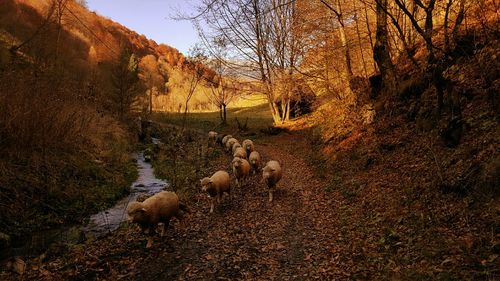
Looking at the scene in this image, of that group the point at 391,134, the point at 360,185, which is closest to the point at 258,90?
the point at 391,134

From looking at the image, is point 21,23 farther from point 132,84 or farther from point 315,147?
point 315,147

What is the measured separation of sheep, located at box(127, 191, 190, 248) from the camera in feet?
27.6

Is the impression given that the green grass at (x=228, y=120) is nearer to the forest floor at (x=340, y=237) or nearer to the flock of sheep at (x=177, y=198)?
the flock of sheep at (x=177, y=198)

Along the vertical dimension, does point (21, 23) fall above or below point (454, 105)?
above

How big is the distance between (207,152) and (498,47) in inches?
645

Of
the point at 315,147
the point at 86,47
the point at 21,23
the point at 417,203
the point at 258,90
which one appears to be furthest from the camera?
the point at 86,47

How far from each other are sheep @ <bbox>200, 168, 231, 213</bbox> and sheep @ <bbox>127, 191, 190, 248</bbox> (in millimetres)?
1685

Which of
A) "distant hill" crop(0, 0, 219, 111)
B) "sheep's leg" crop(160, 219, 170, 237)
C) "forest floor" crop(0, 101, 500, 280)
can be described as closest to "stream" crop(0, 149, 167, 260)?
"forest floor" crop(0, 101, 500, 280)

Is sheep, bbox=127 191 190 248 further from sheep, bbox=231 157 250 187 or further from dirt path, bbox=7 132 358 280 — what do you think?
sheep, bbox=231 157 250 187

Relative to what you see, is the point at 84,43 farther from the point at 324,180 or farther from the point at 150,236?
the point at 150,236

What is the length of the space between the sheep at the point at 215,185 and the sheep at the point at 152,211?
5.53ft

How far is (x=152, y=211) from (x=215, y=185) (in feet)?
10.5

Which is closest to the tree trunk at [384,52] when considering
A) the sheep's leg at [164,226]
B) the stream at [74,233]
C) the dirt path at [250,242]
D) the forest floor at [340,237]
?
the forest floor at [340,237]

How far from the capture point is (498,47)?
11055mm
